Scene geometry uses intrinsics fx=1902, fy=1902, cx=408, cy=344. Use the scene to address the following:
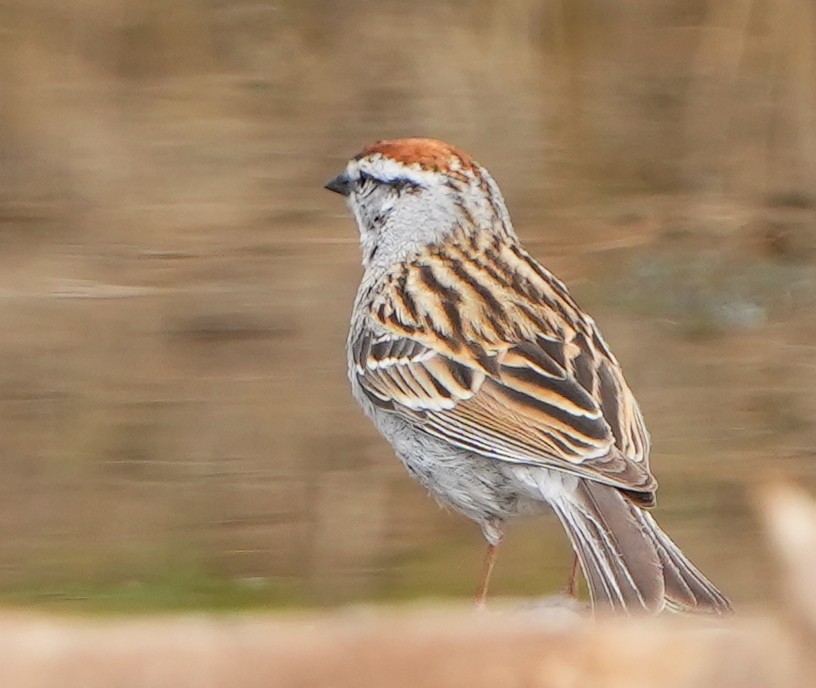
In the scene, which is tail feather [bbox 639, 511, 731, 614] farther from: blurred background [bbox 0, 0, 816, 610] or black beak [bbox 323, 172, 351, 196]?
blurred background [bbox 0, 0, 816, 610]

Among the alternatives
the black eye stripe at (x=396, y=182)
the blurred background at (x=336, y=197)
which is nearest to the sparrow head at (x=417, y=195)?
the black eye stripe at (x=396, y=182)

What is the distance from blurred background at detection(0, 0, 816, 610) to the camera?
29.7 feet

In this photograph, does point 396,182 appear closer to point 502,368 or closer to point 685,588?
point 502,368

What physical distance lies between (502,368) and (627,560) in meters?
0.89

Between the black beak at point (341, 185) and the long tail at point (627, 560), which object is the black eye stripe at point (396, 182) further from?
the long tail at point (627, 560)

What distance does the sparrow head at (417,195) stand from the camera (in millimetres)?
5781

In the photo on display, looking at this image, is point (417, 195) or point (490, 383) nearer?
point (490, 383)

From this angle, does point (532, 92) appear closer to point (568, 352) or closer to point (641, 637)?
point (568, 352)

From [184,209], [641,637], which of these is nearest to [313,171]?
[184,209]

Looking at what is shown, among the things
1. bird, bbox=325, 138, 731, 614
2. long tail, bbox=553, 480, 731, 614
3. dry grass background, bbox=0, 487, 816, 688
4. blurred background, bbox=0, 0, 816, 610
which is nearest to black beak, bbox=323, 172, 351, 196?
bird, bbox=325, 138, 731, 614

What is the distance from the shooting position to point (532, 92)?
388 inches

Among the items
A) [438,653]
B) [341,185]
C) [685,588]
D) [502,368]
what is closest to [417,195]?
[341,185]

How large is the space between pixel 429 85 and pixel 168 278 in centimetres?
168

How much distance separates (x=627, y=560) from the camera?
4430mm
